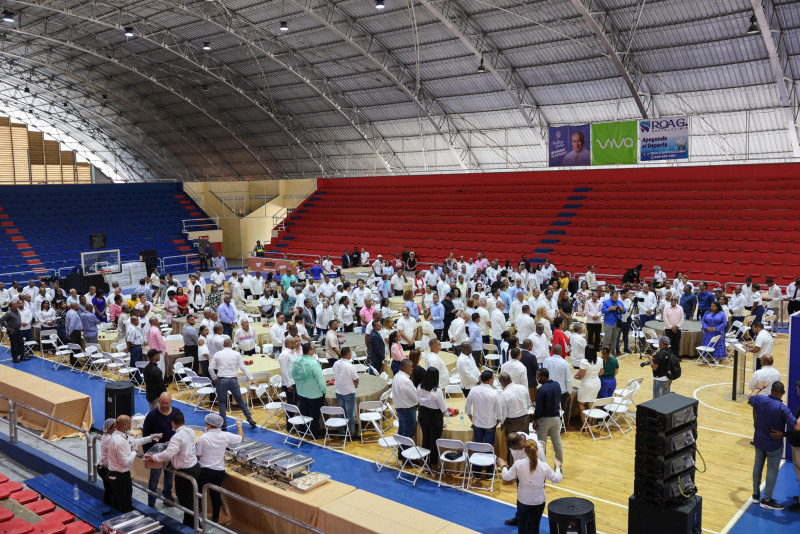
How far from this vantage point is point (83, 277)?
79.5 feet

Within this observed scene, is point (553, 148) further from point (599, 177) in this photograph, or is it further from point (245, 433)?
point (245, 433)

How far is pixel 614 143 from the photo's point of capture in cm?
2580

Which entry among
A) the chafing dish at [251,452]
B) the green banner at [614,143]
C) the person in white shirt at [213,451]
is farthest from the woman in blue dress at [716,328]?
the green banner at [614,143]

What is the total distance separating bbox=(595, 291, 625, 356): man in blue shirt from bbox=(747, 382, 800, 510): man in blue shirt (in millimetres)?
6404

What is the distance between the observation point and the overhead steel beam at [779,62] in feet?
70.2

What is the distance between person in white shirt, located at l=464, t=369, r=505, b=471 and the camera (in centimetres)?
848

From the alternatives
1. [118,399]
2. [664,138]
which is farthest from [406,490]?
[664,138]

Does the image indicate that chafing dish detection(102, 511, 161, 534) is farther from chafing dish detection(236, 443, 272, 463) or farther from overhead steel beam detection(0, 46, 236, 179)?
overhead steel beam detection(0, 46, 236, 179)

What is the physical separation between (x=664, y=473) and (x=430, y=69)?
27767 mm

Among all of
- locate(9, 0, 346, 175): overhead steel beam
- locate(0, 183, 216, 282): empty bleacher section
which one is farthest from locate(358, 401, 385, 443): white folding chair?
locate(0, 183, 216, 282): empty bleacher section

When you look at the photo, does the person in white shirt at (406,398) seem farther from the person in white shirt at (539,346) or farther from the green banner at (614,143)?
the green banner at (614,143)

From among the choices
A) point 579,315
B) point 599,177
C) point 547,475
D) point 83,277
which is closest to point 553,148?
point 599,177

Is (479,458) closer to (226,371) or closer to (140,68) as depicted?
(226,371)

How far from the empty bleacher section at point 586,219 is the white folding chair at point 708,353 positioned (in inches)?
319
